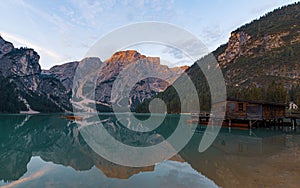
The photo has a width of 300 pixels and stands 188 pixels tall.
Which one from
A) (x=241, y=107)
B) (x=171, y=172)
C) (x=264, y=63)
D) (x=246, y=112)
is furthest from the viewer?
(x=264, y=63)

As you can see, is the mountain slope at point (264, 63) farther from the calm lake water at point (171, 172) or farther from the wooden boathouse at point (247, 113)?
the calm lake water at point (171, 172)

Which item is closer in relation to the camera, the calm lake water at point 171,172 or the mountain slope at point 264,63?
the calm lake water at point 171,172

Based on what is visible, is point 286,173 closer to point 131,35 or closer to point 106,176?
point 106,176

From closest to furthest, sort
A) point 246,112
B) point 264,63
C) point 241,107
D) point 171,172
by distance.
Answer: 1. point 171,172
2. point 246,112
3. point 241,107
4. point 264,63

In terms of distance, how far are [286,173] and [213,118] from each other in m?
32.1

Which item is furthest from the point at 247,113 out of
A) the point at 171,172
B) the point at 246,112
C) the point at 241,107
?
the point at 171,172

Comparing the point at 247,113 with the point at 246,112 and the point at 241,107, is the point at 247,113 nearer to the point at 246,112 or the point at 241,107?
the point at 246,112

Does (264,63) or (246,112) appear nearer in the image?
(246,112)

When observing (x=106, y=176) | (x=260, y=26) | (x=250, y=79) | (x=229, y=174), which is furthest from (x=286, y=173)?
(x=260, y=26)

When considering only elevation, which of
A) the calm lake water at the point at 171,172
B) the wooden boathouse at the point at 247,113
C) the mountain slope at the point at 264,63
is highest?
the mountain slope at the point at 264,63

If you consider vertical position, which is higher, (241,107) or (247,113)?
(241,107)

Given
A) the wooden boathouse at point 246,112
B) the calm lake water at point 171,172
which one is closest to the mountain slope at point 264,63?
the wooden boathouse at point 246,112

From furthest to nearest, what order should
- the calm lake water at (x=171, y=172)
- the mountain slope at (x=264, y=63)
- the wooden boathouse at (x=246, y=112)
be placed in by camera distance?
the mountain slope at (x=264, y=63) → the wooden boathouse at (x=246, y=112) → the calm lake water at (x=171, y=172)

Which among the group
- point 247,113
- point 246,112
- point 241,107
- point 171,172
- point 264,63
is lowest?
point 171,172
